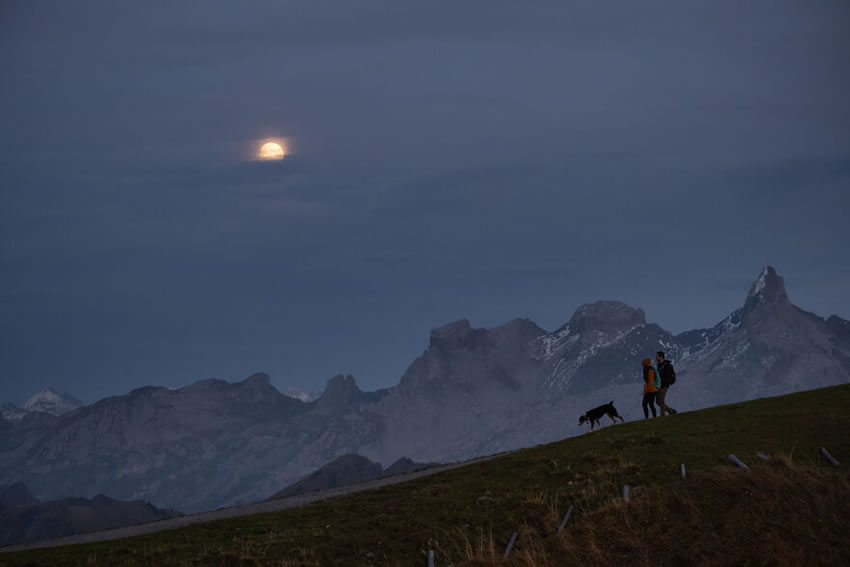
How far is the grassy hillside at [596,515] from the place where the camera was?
27688 millimetres

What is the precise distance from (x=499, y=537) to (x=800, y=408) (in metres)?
19.5

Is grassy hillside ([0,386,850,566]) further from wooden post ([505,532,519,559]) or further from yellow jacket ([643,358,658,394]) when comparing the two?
yellow jacket ([643,358,658,394])

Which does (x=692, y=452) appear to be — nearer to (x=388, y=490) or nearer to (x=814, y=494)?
(x=814, y=494)

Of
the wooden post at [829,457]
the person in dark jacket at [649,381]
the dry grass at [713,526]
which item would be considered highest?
the person in dark jacket at [649,381]

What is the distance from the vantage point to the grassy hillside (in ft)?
90.8

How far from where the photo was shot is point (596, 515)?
29891 millimetres

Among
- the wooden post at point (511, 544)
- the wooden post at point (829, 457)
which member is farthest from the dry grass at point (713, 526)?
the wooden post at point (829, 457)

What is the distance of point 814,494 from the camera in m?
29.1

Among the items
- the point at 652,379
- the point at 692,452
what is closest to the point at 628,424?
the point at 652,379

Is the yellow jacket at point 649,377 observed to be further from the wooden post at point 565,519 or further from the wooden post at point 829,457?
the wooden post at point 565,519

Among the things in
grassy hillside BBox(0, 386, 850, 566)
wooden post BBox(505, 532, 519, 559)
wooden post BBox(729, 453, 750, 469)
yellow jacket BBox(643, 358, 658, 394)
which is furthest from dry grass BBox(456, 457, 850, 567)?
yellow jacket BBox(643, 358, 658, 394)

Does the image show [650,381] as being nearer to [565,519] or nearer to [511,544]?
[565,519]

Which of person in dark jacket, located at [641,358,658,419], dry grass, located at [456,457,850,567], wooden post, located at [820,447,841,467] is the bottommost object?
dry grass, located at [456,457,850,567]

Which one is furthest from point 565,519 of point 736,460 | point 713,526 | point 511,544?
point 736,460
